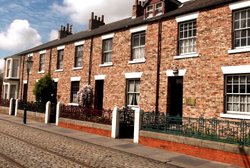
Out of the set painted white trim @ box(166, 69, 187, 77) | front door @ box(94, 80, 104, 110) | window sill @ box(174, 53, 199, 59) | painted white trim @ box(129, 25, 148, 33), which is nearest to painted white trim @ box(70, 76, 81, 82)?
front door @ box(94, 80, 104, 110)

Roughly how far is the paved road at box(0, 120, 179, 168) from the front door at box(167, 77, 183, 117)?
5636mm

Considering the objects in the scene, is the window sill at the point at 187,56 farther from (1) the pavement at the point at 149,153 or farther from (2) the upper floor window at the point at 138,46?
(1) the pavement at the point at 149,153

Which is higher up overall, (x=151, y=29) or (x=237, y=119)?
(x=151, y=29)

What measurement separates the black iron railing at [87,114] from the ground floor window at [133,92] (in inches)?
112

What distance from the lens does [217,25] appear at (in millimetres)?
14258

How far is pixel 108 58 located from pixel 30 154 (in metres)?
12.3

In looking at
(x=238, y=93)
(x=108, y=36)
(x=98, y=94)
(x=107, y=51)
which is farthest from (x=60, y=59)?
(x=238, y=93)

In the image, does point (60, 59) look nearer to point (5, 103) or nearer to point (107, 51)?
point (107, 51)

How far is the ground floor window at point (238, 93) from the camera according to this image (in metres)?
13.1

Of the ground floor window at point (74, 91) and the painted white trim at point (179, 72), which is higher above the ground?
the painted white trim at point (179, 72)

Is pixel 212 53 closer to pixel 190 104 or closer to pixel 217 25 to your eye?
pixel 217 25

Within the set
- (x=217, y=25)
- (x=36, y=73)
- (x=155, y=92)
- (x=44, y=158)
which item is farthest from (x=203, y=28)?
(x=36, y=73)

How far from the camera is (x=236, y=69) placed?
13219 millimetres

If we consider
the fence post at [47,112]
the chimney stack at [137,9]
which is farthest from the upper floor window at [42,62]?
the chimney stack at [137,9]
